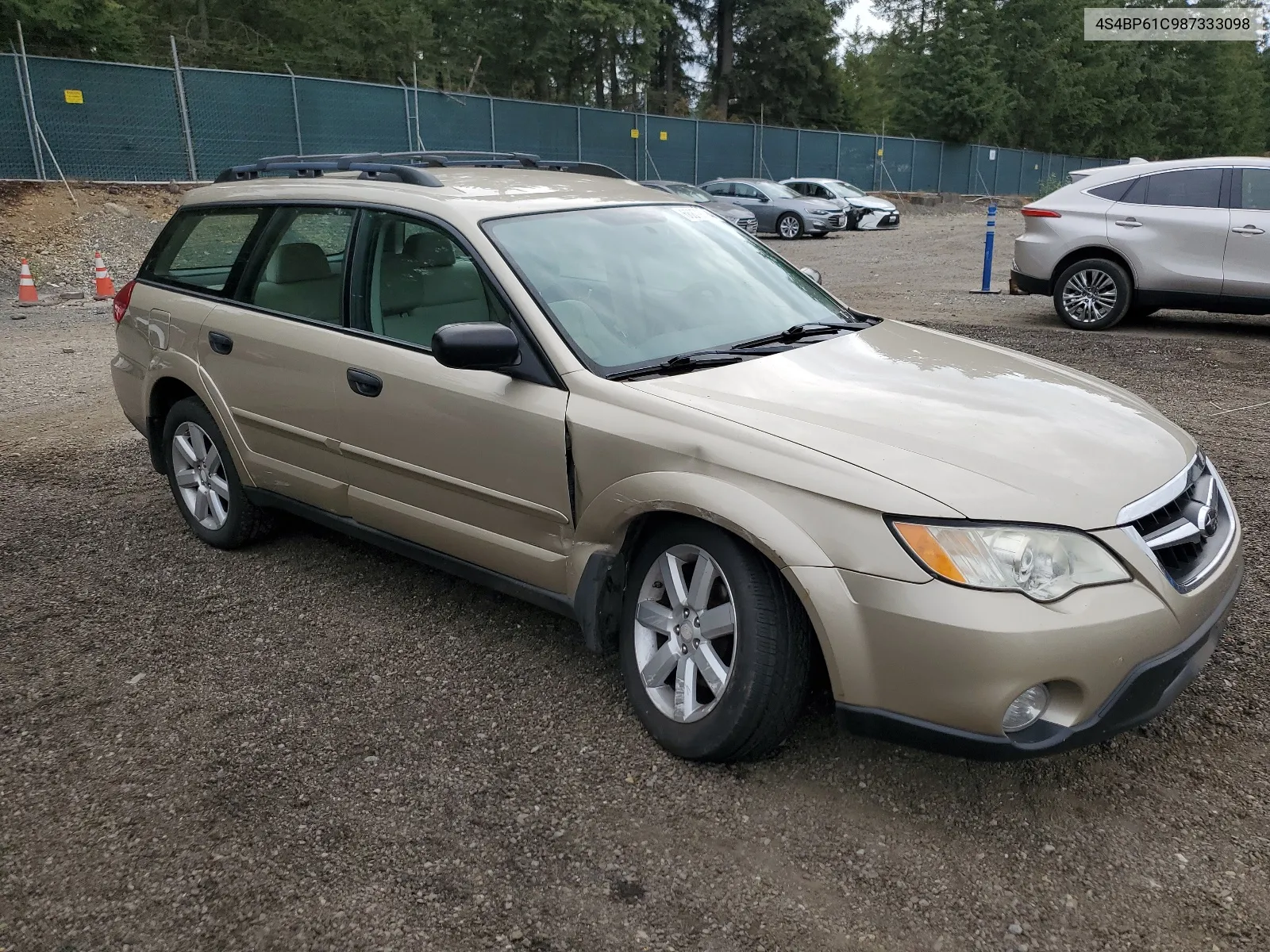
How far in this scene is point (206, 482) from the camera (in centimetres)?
491

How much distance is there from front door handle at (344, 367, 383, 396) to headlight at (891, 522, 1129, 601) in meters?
2.05

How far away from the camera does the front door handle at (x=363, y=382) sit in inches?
150

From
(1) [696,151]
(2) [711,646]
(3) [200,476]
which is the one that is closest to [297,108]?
(1) [696,151]

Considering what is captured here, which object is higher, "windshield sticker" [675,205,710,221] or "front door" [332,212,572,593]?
"windshield sticker" [675,205,710,221]

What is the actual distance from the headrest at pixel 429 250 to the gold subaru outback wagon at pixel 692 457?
1 cm

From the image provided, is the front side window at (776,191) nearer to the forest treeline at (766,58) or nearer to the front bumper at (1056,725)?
the forest treeline at (766,58)

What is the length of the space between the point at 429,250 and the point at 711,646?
181 cm

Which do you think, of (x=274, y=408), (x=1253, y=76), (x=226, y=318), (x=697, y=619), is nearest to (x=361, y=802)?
(x=697, y=619)

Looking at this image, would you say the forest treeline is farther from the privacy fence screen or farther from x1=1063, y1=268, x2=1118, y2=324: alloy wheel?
x1=1063, y1=268, x2=1118, y2=324: alloy wheel

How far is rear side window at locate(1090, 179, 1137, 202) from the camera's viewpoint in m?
10.1

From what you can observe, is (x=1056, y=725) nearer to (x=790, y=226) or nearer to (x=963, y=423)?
(x=963, y=423)

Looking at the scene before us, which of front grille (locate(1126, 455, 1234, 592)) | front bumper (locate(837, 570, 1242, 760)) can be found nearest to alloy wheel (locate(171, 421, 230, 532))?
front bumper (locate(837, 570, 1242, 760))

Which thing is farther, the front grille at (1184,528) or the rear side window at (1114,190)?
the rear side window at (1114,190)

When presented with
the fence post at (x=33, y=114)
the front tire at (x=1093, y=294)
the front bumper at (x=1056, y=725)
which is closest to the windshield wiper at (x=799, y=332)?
the front bumper at (x=1056, y=725)
